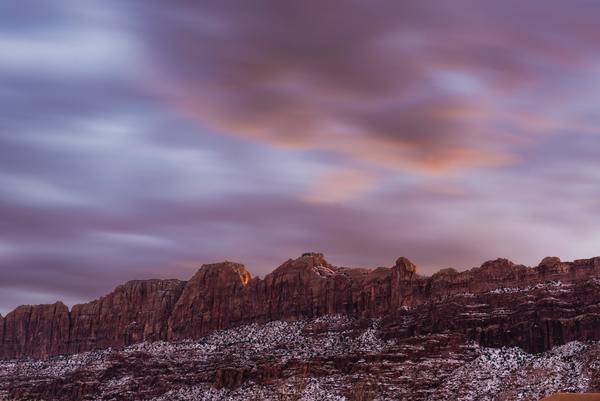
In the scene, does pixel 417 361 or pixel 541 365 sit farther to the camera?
pixel 417 361

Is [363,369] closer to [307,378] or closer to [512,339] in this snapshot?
[307,378]

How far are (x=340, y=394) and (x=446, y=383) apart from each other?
19340 mm

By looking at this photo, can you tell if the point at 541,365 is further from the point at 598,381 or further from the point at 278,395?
the point at 278,395

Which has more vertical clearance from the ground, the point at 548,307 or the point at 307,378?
the point at 548,307

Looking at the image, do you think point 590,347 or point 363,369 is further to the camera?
point 363,369

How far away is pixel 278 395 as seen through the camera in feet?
636

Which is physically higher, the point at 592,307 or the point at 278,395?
the point at 592,307

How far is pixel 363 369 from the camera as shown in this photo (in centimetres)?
19862

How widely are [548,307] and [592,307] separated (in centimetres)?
911

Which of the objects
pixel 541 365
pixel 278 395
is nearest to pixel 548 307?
pixel 541 365

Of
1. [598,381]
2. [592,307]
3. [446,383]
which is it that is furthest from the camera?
[592,307]

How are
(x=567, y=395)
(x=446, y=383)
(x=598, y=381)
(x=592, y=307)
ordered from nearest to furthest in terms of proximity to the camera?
(x=567, y=395), (x=598, y=381), (x=446, y=383), (x=592, y=307)

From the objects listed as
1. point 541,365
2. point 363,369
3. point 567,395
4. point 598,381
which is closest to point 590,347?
point 541,365

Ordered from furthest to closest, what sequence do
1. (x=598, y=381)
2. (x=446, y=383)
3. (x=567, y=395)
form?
(x=446, y=383), (x=598, y=381), (x=567, y=395)
